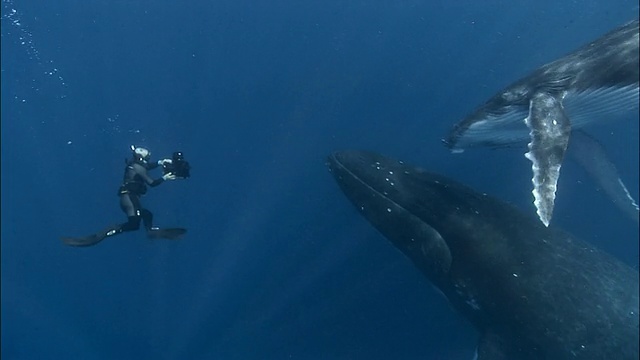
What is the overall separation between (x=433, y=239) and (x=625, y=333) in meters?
3.31

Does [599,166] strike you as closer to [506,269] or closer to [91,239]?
[506,269]

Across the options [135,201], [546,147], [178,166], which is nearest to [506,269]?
[546,147]

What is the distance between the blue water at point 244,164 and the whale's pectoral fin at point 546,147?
6.10m

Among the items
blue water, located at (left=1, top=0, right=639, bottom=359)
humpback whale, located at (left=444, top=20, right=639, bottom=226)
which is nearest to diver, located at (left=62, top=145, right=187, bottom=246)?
blue water, located at (left=1, top=0, right=639, bottom=359)

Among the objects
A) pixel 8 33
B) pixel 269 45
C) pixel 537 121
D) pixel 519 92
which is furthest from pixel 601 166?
pixel 8 33

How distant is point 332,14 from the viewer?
1977 cm

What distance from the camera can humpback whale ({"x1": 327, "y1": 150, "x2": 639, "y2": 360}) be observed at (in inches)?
370

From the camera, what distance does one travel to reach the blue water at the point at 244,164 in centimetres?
1559

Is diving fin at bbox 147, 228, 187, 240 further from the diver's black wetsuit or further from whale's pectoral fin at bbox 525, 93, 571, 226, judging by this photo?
whale's pectoral fin at bbox 525, 93, 571, 226

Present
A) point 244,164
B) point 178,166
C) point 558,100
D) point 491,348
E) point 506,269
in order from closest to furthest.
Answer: point 558,100 < point 506,269 < point 491,348 < point 178,166 < point 244,164

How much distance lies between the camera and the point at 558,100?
9.17m

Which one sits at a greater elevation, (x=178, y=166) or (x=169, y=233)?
(x=178, y=166)

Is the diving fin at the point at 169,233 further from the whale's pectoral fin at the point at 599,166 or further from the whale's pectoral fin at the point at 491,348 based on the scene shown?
the whale's pectoral fin at the point at 599,166

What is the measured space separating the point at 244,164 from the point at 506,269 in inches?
363
